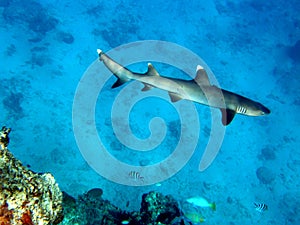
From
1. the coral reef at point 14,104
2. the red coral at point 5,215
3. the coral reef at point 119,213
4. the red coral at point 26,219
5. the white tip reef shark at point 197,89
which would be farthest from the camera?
the coral reef at point 14,104

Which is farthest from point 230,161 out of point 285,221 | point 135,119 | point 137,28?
point 137,28

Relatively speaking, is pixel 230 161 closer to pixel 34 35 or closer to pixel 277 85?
pixel 277 85

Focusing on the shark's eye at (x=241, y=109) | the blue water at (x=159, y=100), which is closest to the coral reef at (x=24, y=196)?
the shark's eye at (x=241, y=109)

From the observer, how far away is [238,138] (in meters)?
21.4

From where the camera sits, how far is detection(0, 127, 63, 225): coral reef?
2.49 meters

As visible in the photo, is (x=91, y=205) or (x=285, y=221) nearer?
(x=91, y=205)

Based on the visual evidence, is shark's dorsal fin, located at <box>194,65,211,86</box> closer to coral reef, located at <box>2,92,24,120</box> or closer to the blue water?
the blue water

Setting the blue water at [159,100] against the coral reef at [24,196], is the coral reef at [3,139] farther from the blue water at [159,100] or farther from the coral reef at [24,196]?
the blue water at [159,100]

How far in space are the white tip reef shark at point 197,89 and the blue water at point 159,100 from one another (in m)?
9.90

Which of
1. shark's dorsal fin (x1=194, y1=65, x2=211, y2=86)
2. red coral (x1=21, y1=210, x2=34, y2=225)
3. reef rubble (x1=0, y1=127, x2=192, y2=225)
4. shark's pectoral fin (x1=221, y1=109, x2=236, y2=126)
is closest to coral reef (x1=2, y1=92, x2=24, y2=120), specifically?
shark's dorsal fin (x1=194, y1=65, x2=211, y2=86)

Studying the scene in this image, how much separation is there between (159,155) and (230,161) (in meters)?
5.95

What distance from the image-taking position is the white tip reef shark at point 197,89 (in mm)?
5934

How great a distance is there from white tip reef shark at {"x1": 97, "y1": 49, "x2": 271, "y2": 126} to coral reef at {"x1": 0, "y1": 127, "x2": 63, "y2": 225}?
3435 millimetres

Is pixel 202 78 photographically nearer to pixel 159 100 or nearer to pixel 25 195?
pixel 25 195
